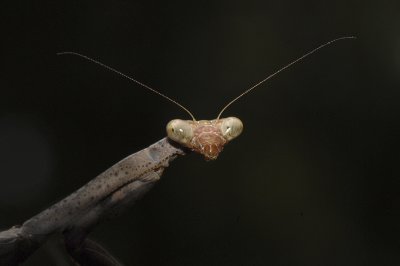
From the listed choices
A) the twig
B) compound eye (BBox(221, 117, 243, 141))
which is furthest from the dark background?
compound eye (BBox(221, 117, 243, 141))

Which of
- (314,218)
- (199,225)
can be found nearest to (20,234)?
(199,225)

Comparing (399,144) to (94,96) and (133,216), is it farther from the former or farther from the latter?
(94,96)

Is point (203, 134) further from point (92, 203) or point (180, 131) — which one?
point (92, 203)

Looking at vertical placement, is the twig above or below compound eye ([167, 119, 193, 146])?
below

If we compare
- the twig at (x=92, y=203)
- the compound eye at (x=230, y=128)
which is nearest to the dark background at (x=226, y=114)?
the twig at (x=92, y=203)

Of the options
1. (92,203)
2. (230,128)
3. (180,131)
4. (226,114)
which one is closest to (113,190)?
(92,203)

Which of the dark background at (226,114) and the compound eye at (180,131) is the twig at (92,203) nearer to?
the compound eye at (180,131)

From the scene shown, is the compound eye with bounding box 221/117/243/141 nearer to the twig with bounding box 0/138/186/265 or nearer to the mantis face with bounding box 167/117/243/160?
the mantis face with bounding box 167/117/243/160
